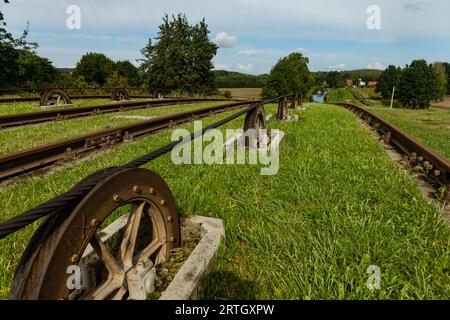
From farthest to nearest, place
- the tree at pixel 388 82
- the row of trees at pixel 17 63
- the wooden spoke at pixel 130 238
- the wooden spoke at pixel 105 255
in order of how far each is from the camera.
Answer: the tree at pixel 388 82
the row of trees at pixel 17 63
the wooden spoke at pixel 130 238
the wooden spoke at pixel 105 255

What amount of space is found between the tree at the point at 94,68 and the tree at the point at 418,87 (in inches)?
2912

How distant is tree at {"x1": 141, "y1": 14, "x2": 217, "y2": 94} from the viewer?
1916 inches

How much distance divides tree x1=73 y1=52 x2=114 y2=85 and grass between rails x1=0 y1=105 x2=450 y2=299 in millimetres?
73557

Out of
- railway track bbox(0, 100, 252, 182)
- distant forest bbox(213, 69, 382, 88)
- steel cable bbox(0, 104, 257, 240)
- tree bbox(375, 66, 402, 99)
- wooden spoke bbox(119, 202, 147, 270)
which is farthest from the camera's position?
distant forest bbox(213, 69, 382, 88)

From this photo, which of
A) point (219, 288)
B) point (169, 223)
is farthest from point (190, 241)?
point (219, 288)

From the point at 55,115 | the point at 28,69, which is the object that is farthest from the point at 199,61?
the point at 55,115

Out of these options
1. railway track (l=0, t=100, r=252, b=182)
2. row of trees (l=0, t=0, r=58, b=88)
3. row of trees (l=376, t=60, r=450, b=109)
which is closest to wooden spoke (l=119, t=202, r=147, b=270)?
railway track (l=0, t=100, r=252, b=182)

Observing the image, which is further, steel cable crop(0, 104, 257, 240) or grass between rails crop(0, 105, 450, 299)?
grass between rails crop(0, 105, 450, 299)

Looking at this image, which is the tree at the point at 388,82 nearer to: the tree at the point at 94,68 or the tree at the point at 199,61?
the tree at the point at 199,61

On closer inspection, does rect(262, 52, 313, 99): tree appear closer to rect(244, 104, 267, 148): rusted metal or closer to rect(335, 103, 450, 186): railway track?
rect(335, 103, 450, 186): railway track

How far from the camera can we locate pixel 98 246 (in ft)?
5.75

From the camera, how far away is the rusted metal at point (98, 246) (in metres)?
1.39

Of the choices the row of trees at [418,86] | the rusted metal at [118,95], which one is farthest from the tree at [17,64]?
the row of trees at [418,86]

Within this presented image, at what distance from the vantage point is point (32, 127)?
303 inches
